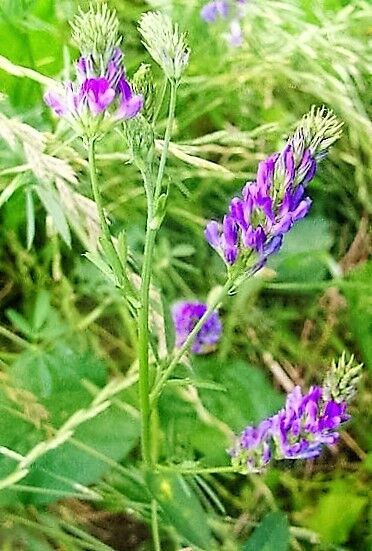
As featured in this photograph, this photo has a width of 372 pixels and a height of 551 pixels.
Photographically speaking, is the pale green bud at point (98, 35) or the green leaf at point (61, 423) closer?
the pale green bud at point (98, 35)

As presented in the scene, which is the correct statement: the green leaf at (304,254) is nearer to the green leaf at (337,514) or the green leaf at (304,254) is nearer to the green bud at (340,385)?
the green leaf at (337,514)

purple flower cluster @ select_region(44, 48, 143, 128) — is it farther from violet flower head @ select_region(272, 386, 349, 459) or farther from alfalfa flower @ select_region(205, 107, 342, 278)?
violet flower head @ select_region(272, 386, 349, 459)

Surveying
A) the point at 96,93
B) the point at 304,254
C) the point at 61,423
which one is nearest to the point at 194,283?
the point at 304,254

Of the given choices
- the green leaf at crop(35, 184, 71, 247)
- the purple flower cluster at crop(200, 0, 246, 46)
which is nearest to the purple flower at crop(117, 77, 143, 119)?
the green leaf at crop(35, 184, 71, 247)

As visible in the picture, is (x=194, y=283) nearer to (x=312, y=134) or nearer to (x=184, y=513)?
(x=184, y=513)

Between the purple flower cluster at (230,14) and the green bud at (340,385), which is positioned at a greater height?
the purple flower cluster at (230,14)

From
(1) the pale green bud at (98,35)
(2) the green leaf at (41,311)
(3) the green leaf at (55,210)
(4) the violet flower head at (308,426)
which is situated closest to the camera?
(1) the pale green bud at (98,35)

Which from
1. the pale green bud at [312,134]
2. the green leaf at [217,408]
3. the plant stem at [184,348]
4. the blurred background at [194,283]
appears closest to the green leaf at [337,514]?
the blurred background at [194,283]
